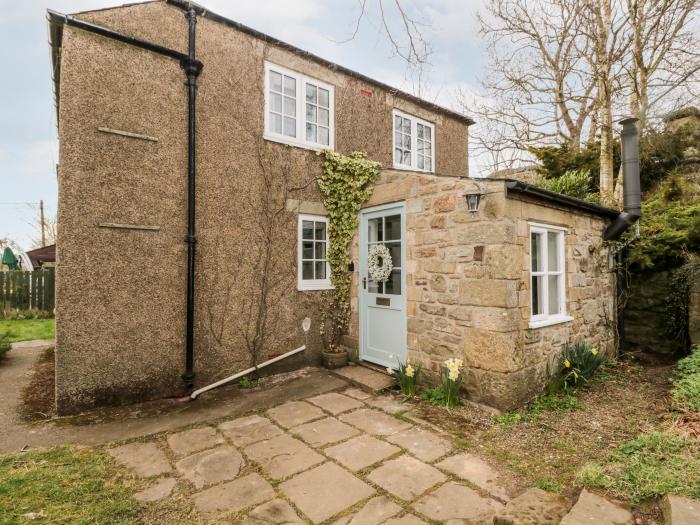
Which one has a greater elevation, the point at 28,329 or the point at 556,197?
the point at 556,197

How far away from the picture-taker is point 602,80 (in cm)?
→ 830

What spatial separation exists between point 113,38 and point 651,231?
9327mm

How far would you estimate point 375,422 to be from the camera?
13.1 feet

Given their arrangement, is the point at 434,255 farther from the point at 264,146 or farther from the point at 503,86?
the point at 503,86

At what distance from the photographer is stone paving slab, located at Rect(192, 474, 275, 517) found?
2521 mm

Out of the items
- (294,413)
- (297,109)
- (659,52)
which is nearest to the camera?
(294,413)

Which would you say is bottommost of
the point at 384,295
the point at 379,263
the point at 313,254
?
the point at 384,295

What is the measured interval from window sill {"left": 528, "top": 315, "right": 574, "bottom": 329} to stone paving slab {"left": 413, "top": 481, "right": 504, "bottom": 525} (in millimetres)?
2386

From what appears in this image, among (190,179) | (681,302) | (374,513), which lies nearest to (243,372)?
(190,179)

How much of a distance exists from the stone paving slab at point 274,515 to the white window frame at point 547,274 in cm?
340

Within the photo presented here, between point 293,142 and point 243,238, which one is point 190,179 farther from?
point 293,142

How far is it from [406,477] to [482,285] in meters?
2.31

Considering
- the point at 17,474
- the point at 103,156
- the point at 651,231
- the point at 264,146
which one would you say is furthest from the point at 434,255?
the point at 651,231

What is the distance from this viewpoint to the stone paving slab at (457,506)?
2.41 m
